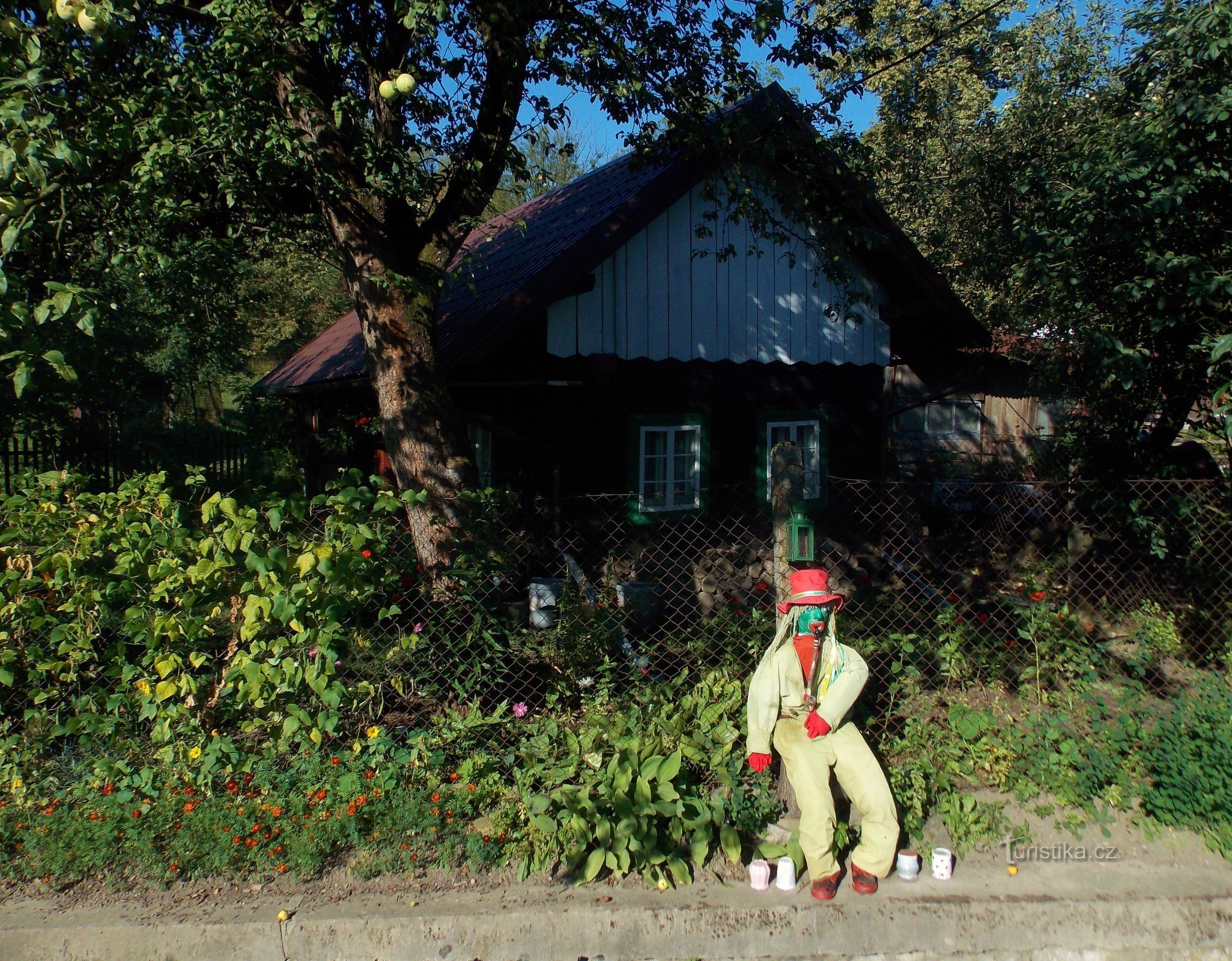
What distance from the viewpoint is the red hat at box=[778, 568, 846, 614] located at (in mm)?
3957

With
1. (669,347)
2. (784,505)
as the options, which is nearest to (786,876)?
(784,505)

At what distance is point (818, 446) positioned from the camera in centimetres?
1008

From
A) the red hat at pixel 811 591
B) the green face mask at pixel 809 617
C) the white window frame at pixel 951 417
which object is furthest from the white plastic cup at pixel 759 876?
the white window frame at pixel 951 417

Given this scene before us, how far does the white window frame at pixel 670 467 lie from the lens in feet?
29.1

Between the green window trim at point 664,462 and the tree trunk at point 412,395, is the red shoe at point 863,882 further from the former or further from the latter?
the green window trim at point 664,462

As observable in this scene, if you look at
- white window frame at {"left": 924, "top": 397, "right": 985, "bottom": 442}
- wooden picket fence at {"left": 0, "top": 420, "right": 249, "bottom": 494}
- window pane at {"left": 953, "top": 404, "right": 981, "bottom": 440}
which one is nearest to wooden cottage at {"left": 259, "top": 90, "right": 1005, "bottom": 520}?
wooden picket fence at {"left": 0, "top": 420, "right": 249, "bottom": 494}

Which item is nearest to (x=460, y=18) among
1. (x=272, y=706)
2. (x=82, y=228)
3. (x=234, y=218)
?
(x=234, y=218)

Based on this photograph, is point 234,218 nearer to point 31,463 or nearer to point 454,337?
point 454,337

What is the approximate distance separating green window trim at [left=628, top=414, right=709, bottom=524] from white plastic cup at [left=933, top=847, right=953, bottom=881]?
16.2 feet

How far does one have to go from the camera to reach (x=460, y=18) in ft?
21.6

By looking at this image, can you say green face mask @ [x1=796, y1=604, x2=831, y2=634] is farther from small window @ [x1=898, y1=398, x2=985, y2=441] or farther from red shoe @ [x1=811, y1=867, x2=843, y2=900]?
small window @ [x1=898, y1=398, x2=985, y2=441]

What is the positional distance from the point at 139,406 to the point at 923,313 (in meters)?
11.0

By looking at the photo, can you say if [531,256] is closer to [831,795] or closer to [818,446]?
[818,446]

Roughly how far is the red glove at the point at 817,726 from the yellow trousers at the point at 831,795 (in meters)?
0.06
